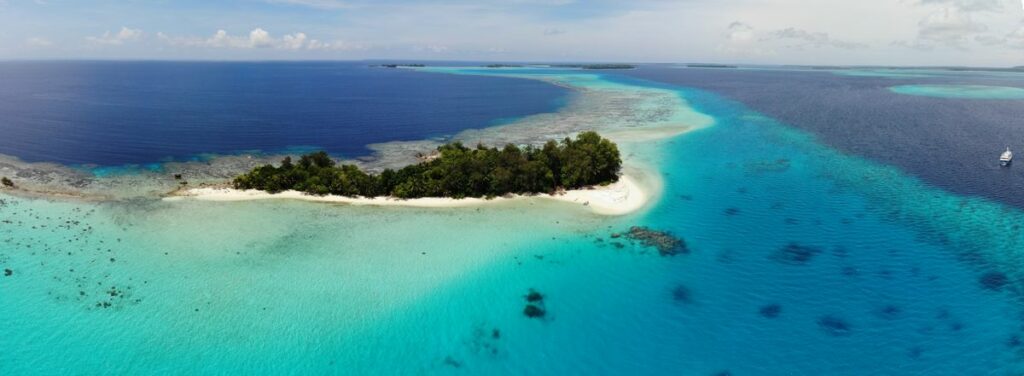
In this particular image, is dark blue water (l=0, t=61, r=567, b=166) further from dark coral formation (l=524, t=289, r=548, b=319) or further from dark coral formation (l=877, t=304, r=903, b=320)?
dark coral formation (l=877, t=304, r=903, b=320)

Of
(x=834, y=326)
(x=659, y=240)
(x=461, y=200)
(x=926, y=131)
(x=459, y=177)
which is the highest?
(x=926, y=131)

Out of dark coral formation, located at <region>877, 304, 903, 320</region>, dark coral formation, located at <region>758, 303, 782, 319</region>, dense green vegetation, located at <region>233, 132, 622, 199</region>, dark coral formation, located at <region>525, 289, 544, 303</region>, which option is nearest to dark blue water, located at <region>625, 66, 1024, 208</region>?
dark coral formation, located at <region>877, 304, 903, 320</region>

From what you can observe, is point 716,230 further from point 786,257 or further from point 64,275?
point 64,275

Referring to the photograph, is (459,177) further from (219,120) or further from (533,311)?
(219,120)

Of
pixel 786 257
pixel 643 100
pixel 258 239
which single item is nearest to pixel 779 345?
pixel 786 257

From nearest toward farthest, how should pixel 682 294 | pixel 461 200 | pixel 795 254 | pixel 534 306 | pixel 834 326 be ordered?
pixel 834 326 < pixel 534 306 < pixel 682 294 < pixel 795 254 < pixel 461 200

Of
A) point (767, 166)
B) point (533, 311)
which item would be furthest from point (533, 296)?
point (767, 166)
